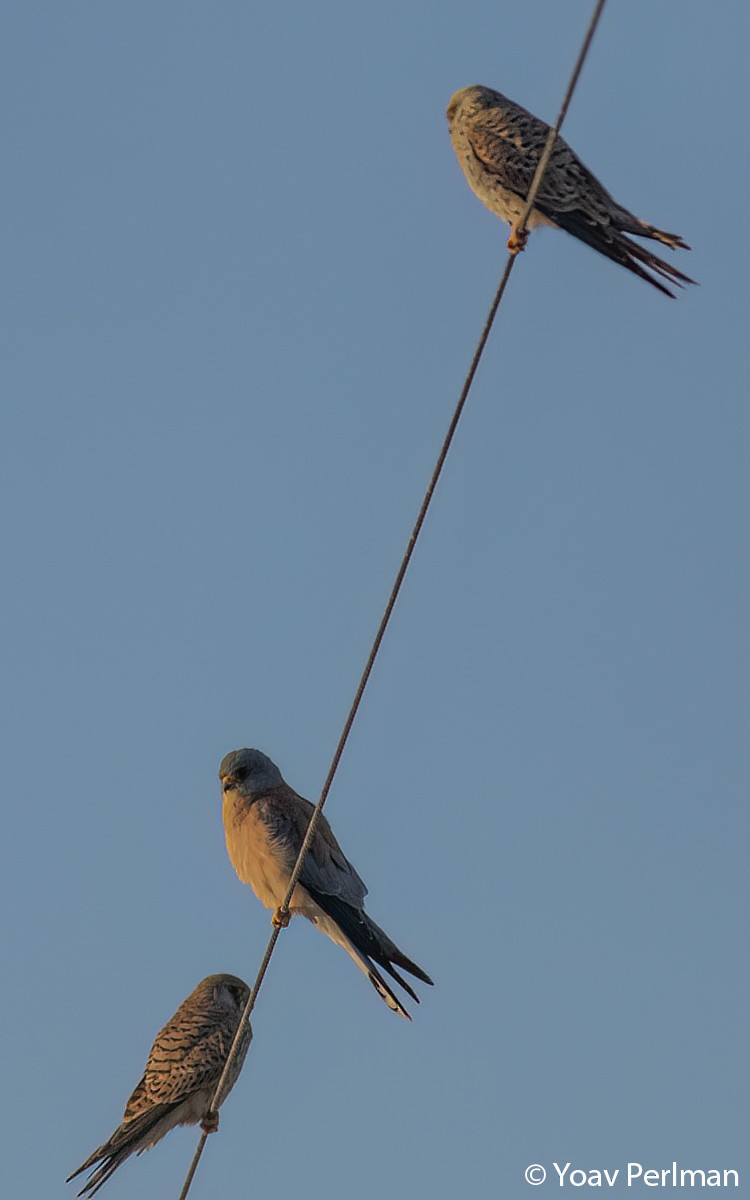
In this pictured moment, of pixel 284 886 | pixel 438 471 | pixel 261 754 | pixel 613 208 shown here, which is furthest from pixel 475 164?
pixel 438 471

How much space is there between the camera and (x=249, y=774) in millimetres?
8289

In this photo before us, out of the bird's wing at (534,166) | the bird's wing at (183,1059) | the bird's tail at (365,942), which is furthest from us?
the bird's wing at (534,166)

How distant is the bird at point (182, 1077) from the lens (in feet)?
26.3

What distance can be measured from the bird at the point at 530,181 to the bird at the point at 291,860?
2724 mm

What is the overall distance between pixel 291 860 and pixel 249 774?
1.62 feet

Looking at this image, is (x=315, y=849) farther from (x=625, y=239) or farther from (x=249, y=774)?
(x=625, y=239)

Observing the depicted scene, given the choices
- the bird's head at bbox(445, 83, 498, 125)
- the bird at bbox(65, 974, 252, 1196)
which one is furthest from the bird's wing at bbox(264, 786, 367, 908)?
the bird's head at bbox(445, 83, 498, 125)

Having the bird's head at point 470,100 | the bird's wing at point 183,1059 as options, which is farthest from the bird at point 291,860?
the bird's head at point 470,100

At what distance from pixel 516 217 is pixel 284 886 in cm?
339

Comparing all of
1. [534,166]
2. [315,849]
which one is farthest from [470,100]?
[315,849]

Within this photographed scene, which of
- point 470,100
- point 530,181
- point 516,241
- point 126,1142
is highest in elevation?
point 470,100

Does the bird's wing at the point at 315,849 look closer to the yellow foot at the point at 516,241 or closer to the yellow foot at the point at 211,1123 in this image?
the yellow foot at the point at 211,1123

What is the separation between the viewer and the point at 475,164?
9203 millimetres

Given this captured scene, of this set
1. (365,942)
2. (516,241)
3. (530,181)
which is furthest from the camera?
(530,181)
